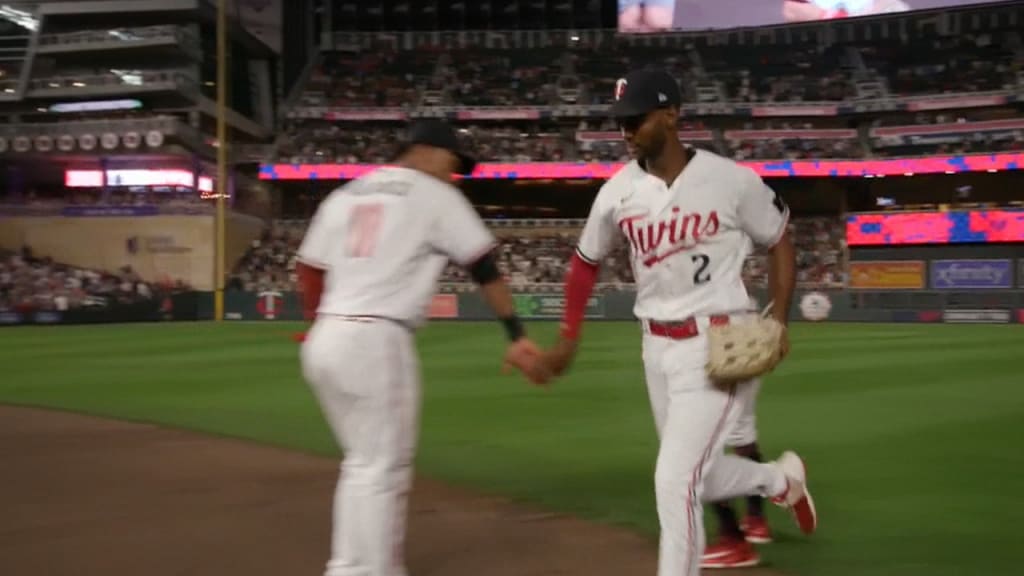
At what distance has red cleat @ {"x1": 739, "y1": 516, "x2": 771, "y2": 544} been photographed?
5.09 m

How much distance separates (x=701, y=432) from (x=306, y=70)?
5351 centimetres

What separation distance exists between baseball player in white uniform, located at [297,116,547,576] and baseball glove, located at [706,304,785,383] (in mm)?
788

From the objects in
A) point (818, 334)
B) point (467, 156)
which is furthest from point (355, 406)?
point (818, 334)

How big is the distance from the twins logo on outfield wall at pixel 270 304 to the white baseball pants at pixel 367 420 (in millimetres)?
30922

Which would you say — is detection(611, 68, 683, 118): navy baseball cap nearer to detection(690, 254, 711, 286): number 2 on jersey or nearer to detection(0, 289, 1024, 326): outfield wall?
detection(690, 254, 711, 286): number 2 on jersey

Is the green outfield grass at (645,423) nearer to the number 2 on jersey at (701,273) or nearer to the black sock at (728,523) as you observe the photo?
the black sock at (728,523)

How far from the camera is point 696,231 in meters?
3.85

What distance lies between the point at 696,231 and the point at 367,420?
56.9 inches

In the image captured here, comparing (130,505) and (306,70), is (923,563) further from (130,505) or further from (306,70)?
(306,70)

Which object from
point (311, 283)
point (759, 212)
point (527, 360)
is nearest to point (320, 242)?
point (311, 283)

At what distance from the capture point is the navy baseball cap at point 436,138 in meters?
3.93

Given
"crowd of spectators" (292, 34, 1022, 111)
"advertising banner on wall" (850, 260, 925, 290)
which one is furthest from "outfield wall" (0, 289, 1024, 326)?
"crowd of spectators" (292, 34, 1022, 111)

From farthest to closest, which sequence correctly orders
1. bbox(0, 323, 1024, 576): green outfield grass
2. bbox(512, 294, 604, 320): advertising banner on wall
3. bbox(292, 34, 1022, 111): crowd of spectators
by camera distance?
bbox(292, 34, 1022, 111): crowd of spectators, bbox(512, 294, 604, 320): advertising banner on wall, bbox(0, 323, 1024, 576): green outfield grass

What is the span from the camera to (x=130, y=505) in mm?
6082
